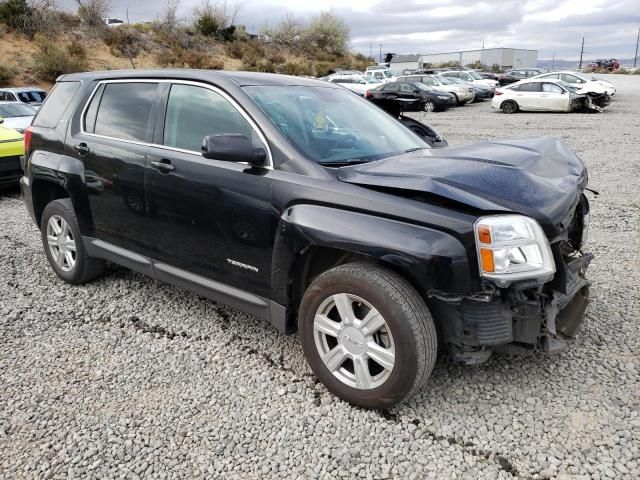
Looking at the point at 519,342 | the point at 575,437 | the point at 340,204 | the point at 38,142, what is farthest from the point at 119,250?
the point at 575,437

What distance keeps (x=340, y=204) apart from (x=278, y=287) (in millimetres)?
660

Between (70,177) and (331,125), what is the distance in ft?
7.29

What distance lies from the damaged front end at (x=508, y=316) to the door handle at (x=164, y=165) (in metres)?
1.90

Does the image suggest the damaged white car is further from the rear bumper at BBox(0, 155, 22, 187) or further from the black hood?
the black hood

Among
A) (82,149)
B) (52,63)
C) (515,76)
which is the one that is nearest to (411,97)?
(515,76)

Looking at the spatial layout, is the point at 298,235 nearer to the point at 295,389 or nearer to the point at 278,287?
the point at 278,287

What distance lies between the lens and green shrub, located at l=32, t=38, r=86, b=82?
89.6 ft

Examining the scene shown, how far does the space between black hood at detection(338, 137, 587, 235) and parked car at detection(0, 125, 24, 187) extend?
22.3 ft

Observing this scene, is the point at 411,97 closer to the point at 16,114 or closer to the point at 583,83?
the point at 583,83

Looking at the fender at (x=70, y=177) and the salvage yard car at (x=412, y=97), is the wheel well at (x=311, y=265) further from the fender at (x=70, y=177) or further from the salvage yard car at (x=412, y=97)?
the salvage yard car at (x=412, y=97)

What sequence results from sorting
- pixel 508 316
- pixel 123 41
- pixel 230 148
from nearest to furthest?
pixel 508 316 < pixel 230 148 < pixel 123 41

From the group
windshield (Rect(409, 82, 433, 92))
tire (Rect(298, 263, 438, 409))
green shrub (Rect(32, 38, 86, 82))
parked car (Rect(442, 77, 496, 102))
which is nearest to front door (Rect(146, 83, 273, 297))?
tire (Rect(298, 263, 438, 409))

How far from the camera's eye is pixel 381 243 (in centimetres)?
258

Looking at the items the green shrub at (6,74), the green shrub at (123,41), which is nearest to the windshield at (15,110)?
the green shrub at (6,74)
